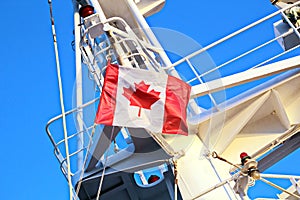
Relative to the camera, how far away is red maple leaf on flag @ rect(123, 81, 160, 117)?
493 cm

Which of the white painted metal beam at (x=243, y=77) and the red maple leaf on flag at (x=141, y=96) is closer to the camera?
the red maple leaf on flag at (x=141, y=96)

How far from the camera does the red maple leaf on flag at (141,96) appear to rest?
4934mm

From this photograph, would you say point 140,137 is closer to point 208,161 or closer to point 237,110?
point 208,161

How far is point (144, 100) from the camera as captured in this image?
498cm

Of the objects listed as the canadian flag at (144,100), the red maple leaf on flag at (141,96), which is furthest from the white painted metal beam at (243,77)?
the red maple leaf on flag at (141,96)

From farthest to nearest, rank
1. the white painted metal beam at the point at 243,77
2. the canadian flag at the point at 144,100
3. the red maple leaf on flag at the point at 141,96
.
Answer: the white painted metal beam at the point at 243,77, the red maple leaf on flag at the point at 141,96, the canadian flag at the point at 144,100

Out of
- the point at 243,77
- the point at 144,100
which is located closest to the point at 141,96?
the point at 144,100

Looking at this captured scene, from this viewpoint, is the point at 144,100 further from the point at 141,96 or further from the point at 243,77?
the point at 243,77

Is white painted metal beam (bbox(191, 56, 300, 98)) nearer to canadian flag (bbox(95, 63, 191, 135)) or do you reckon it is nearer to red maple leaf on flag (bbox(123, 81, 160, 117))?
canadian flag (bbox(95, 63, 191, 135))

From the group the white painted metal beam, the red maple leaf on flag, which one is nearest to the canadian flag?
the red maple leaf on flag

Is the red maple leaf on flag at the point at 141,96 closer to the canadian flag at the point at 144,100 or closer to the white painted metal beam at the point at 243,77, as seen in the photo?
the canadian flag at the point at 144,100

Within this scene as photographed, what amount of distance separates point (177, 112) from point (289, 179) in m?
1.93

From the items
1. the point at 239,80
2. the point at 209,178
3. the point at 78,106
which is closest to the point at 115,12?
the point at 78,106

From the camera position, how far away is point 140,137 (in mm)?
5438
